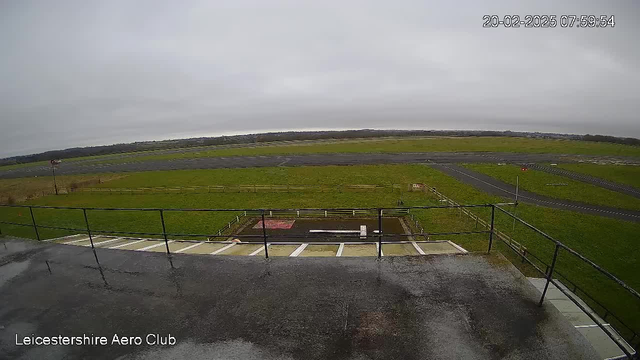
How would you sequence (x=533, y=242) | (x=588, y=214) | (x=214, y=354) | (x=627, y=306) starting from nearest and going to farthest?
(x=214, y=354)
(x=627, y=306)
(x=533, y=242)
(x=588, y=214)

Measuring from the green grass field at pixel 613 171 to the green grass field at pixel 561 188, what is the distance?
5736 millimetres

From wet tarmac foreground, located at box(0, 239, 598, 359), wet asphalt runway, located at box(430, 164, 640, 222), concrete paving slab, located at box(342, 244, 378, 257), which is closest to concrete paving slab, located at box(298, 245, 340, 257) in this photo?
concrete paving slab, located at box(342, 244, 378, 257)

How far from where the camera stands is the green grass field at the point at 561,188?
23953 millimetres

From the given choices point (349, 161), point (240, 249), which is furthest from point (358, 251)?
point (349, 161)

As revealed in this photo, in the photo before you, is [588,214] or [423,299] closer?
[423,299]

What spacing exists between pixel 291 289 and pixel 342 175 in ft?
109

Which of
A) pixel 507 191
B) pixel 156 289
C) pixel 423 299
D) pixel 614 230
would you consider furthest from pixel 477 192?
pixel 156 289

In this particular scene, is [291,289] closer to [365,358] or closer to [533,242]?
[365,358]

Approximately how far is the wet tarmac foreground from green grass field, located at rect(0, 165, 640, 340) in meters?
11.1

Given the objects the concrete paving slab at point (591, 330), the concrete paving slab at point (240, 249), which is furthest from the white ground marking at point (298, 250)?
the concrete paving slab at point (591, 330)

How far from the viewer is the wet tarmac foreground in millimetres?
3182

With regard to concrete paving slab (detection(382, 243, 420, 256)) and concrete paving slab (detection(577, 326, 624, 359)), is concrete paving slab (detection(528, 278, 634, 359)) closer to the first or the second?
concrete paving slab (detection(577, 326, 624, 359))

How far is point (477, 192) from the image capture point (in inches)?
1070

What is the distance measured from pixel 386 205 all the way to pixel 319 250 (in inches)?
565
